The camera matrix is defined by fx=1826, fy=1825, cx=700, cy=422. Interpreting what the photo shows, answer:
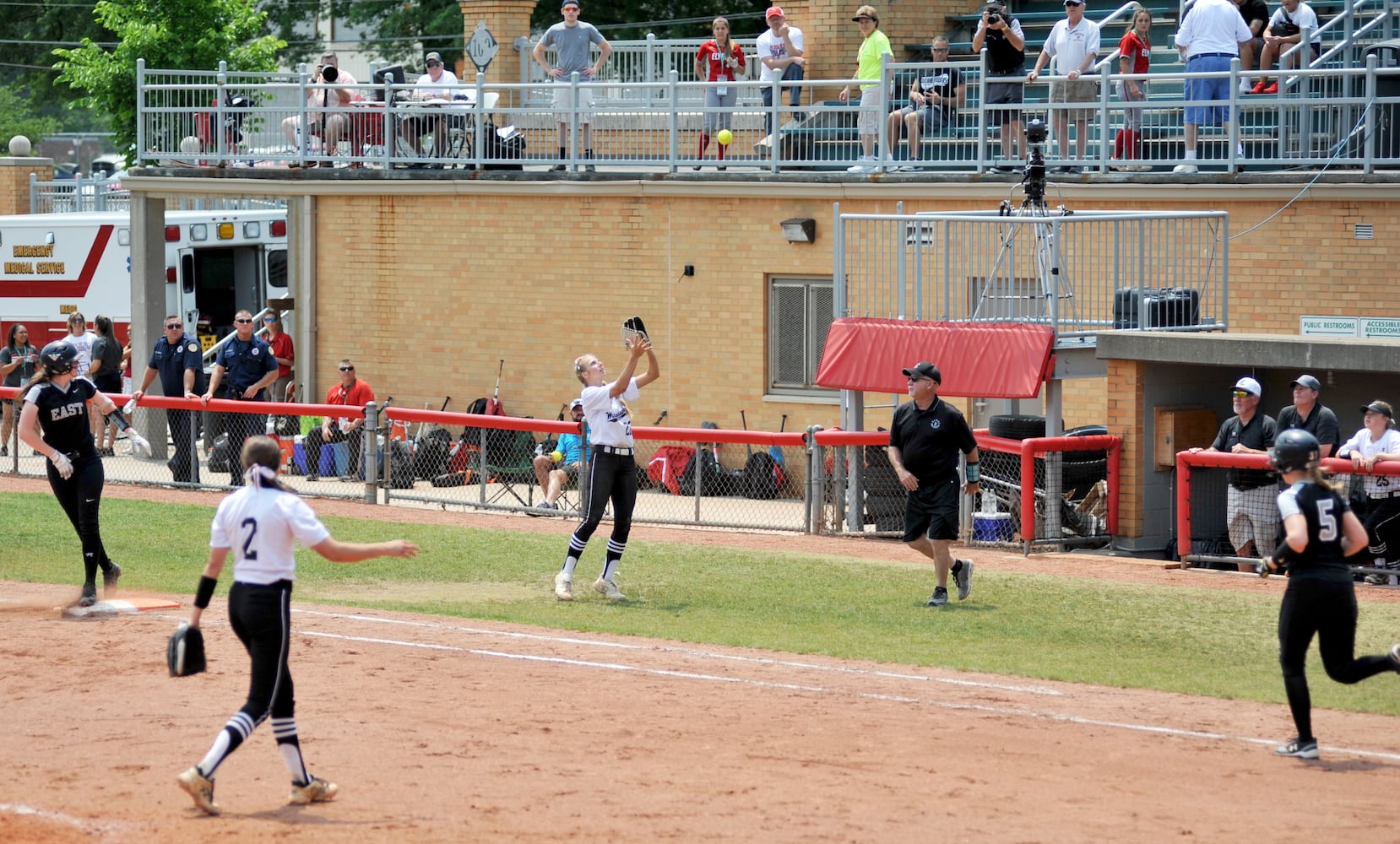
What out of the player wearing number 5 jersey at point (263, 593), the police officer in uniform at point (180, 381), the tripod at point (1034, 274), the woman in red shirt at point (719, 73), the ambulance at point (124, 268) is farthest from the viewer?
the ambulance at point (124, 268)

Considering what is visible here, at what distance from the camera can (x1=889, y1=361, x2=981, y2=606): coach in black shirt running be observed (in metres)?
13.5

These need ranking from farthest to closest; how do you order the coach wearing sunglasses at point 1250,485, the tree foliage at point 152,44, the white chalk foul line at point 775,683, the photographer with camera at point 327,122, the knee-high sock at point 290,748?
the tree foliage at point 152,44 → the photographer with camera at point 327,122 → the coach wearing sunglasses at point 1250,485 → the white chalk foul line at point 775,683 → the knee-high sock at point 290,748

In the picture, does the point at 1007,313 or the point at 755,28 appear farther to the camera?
the point at 755,28

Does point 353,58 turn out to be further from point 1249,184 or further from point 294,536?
point 294,536

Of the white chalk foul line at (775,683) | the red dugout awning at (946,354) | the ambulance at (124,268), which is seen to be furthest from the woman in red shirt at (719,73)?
the white chalk foul line at (775,683)

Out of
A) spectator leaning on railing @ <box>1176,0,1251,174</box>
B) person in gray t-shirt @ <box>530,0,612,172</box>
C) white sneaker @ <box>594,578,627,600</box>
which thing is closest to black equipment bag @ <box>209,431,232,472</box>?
person in gray t-shirt @ <box>530,0,612,172</box>

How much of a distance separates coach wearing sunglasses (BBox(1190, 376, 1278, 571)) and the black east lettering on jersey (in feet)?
30.6

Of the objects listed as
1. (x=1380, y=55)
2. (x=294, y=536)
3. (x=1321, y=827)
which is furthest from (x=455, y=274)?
(x=1321, y=827)

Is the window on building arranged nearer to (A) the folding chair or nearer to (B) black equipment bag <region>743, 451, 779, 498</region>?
(B) black equipment bag <region>743, 451, 779, 498</region>

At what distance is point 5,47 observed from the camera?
199 ft

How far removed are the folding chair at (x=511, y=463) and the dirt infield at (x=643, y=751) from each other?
696 centimetres

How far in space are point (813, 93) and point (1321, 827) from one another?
59.0 feet

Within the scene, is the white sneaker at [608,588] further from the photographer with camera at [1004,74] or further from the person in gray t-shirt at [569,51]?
the person in gray t-shirt at [569,51]

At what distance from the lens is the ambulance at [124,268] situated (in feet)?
92.1
